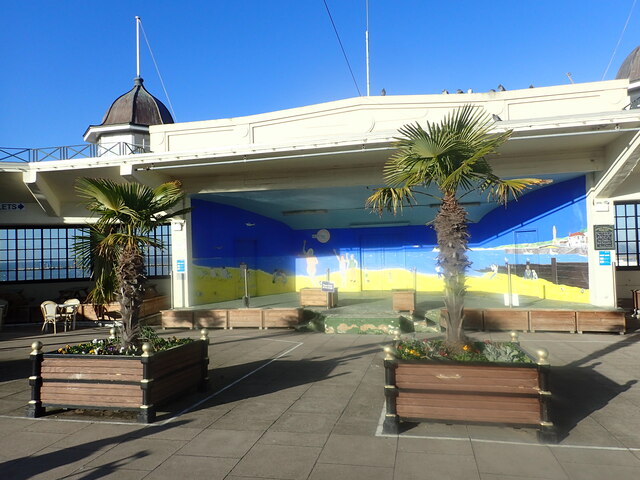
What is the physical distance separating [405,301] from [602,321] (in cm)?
542

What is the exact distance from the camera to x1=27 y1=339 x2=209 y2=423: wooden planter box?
590 centimetres

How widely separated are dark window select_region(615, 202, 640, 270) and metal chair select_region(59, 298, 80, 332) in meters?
20.2

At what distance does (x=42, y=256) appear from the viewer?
19016 millimetres

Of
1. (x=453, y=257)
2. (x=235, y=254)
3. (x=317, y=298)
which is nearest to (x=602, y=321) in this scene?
(x=317, y=298)

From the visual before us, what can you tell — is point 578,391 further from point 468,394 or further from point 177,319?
point 177,319

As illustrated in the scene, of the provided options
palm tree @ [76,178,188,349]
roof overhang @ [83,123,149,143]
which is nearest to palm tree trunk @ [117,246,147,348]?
palm tree @ [76,178,188,349]

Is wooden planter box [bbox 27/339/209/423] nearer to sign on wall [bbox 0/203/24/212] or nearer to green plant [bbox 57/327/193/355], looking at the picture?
green plant [bbox 57/327/193/355]

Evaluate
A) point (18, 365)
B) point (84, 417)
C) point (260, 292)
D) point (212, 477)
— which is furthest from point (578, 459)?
point (260, 292)

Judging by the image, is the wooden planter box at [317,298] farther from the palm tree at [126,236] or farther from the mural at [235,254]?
the palm tree at [126,236]

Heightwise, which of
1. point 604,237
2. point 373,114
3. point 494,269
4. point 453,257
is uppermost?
point 373,114

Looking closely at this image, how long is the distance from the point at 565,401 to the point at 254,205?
14.3m

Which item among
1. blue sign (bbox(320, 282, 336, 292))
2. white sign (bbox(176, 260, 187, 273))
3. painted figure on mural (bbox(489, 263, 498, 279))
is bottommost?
blue sign (bbox(320, 282, 336, 292))

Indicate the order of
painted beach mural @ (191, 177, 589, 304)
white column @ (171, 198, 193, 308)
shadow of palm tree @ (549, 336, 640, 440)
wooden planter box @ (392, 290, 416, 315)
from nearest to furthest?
shadow of palm tree @ (549, 336, 640, 440)
wooden planter box @ (392, 290, 416, 315)
painted beach mural @ (191, 177, 589, 304)
white column @ (171, 198, 193, 308)

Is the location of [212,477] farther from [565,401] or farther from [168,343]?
[565,401]
